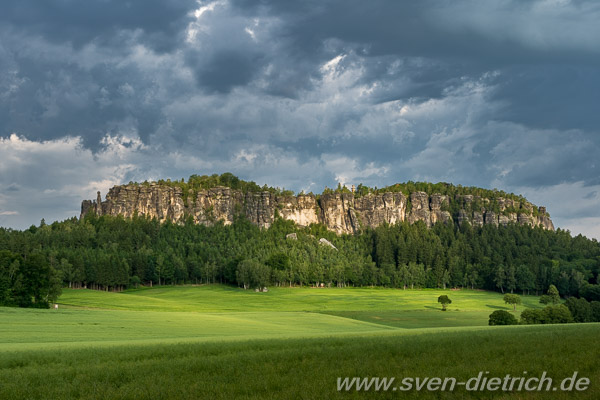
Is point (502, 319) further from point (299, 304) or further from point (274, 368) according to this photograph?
point (274, 368)

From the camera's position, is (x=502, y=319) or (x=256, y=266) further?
(x=256, y=266)

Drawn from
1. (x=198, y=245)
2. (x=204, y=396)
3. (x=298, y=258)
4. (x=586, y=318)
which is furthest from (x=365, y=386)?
(x=198, y=245)

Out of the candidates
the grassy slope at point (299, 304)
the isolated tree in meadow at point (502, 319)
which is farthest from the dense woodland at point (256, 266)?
the isolated tree in meadow at point (502, 319)

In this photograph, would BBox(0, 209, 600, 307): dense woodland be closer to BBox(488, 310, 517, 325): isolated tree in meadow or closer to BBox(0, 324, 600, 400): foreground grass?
BBox(488, 310, 517, 325): isolated tree in meadow

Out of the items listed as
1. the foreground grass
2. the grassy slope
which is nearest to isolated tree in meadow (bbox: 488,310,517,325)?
the grassy slope

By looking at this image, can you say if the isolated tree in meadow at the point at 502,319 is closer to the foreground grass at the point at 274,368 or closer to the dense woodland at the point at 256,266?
the foreground grass at the point at 274,368

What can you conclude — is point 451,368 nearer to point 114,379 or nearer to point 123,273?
point 114,379

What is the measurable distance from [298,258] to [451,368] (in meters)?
166

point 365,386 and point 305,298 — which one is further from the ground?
point 365,386

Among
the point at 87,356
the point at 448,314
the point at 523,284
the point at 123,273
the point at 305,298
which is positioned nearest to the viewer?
the point at 87,356

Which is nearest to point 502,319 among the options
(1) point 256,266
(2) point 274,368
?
(2) point 274,368

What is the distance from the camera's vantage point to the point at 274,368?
16.2 metres

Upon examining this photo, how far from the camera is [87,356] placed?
20312 mm

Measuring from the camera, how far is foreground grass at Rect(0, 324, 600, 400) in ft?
43.9
